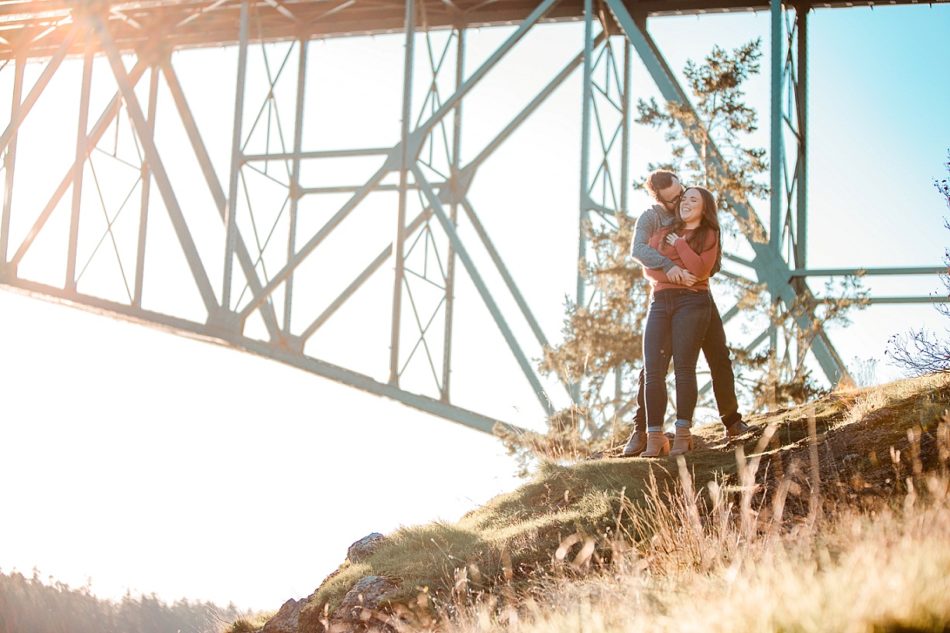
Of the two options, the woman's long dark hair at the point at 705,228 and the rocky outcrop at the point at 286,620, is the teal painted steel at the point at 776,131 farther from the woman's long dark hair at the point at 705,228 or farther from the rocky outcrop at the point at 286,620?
the rocky outcrop at the point at 286,620

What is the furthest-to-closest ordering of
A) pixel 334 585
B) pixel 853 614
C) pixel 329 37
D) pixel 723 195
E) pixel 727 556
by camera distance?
1. pixel 329 37
2. pixel 723 195
3. pixel 334 585
4. pixel 727 556
5. pixel 853 614

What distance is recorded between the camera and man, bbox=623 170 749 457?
29.3 feet

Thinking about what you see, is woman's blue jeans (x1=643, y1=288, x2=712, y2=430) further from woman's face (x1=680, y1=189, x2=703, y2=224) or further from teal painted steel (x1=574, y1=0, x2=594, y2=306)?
teal painted steel (x1=574, y1=0, x2=594, y2=306)

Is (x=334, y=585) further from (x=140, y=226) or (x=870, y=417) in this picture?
(x=140, y=226)

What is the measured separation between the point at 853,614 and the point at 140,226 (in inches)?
634

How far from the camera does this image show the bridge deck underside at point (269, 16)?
17000 mm

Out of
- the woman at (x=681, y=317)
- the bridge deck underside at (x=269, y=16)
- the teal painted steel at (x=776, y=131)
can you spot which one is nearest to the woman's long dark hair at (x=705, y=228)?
the woman at (x=681, y=317)

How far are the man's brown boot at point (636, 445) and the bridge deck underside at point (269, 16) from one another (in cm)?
847

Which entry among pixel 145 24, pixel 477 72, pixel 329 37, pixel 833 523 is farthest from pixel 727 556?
pixel 145 24

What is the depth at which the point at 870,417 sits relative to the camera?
8.12 m

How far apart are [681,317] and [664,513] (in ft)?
6.17

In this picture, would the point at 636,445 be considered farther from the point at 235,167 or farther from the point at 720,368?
the point at 235,167

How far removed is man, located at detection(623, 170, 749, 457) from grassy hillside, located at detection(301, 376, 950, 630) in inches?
7.6

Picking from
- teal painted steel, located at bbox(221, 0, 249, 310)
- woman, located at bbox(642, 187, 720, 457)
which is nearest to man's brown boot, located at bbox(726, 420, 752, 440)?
woman, located at bbox(642, 187, 720, 457)
